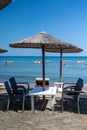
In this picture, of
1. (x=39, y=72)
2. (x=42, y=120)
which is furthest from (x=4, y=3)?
(x=39, y=72)

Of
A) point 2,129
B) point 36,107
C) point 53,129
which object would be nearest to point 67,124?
point 53,129

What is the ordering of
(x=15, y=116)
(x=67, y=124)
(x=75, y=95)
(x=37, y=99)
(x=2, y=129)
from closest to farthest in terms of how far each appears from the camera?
(x=2, y=129) < (x=67, y=124) < (x=15, y=116) < (x=75, y=95) < (x=37, y=99)

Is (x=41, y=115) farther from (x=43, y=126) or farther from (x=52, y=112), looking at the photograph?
(x=43, y=126)

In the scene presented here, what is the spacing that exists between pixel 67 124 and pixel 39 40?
2567mm

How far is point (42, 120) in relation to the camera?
652 cm

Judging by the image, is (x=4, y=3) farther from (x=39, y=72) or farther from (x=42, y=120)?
(x=39, y=72)

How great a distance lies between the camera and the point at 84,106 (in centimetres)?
838

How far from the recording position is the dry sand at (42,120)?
5.93 meters

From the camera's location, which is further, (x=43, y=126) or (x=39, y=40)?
(x=39, y=40)

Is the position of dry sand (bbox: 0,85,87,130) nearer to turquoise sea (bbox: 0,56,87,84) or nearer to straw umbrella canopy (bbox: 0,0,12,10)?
straw umbrella canopy (bbox: 0,0,12,10)

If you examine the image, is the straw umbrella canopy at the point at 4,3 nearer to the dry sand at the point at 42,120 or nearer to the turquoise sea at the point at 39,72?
the dry sand at the point at 42,120

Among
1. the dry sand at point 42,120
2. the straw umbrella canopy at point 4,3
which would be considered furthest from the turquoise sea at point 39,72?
the straw umbrella canopy at point 4,3

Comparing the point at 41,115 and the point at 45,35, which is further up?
the point at 45,35

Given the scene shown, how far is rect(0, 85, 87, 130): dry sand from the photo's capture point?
19.5 feet
